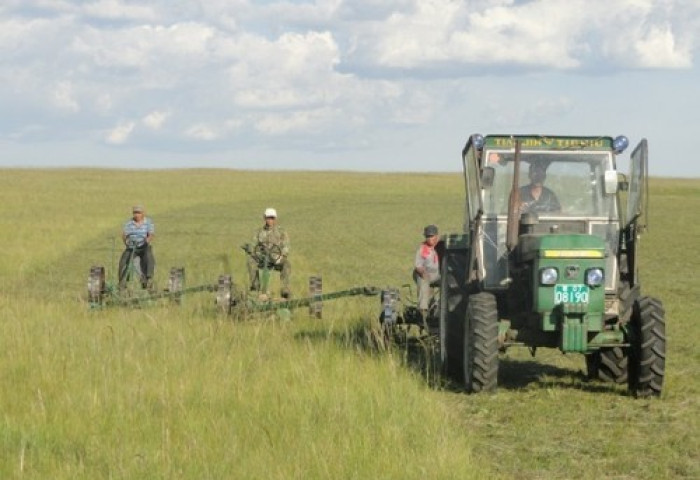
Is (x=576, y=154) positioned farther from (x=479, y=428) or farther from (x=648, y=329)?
(x=479, y=428)

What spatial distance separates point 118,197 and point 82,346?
4981 cm

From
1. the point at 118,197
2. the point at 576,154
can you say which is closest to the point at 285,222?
the point at 118,197

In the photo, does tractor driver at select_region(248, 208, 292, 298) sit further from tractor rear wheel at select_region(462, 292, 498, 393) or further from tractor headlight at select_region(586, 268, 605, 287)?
tractor headlight at select_region(586, 268, 605, 287)

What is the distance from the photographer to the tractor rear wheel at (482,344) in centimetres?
900

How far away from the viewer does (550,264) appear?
8852 millimetres

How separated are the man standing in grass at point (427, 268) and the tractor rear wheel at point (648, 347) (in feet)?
9.91

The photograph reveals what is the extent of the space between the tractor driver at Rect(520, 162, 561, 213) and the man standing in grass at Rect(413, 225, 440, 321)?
2205mm

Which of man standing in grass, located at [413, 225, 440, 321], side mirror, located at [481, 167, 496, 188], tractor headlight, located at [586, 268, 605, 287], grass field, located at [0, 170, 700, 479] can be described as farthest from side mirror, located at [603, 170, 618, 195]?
man standing in grass, located at [413, 225, 440, 321]

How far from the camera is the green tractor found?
8.89 m

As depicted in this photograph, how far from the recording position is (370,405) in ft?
25.3

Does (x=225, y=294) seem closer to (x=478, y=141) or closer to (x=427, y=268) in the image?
(x=427, y=268)

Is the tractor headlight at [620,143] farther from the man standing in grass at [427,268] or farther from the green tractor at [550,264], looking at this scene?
the man standing in grass at [427,268]

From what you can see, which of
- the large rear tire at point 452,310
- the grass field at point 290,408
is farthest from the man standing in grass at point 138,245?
the large rear tire at point 452,310

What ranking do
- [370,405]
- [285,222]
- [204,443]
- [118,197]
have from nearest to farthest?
[204,443], [370,405], [285,222], [118,197]
